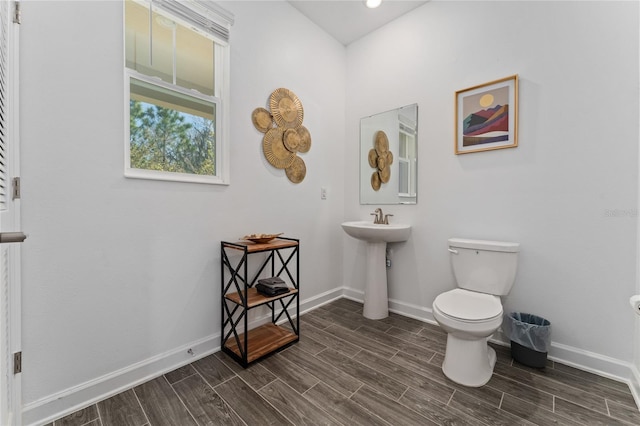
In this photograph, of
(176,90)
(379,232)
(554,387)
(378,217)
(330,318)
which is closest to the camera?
(554,387)

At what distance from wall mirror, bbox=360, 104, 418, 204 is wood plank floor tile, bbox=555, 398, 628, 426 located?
1.61 meters

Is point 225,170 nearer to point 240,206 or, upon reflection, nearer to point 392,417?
point 240,206

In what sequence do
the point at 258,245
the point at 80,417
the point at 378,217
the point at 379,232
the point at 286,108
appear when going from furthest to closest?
the point at 378,217
the point at 286,108
the point at 379,232
the point at 258,245
the point at 80,417

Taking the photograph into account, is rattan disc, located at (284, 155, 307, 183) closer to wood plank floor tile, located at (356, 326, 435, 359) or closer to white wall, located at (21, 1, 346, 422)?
white wall, located at (21, 1, 346, 422)

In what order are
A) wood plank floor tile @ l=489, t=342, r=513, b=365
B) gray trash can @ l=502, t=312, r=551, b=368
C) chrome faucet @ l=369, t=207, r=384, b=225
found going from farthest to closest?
chrome faucet @ l=369, t=207, r=384, b=225 < wood plank floor tile @ l=489, t=342, r=513, b=365 < gray trash can @ l=502, t=312, r=551, b=368

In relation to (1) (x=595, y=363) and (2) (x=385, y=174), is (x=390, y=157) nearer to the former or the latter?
(2) (x=385, y=174)

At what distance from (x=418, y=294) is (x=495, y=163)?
129 centimetres

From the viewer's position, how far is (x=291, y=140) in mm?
2467

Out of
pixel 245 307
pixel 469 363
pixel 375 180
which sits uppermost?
pixel 375 180

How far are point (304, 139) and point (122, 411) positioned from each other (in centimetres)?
227

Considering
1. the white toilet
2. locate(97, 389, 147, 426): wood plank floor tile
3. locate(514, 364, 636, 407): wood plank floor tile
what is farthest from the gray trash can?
locate(97, 389, 147, 426): wood plank floor tile

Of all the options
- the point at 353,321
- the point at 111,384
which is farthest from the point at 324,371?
the point at 111,384

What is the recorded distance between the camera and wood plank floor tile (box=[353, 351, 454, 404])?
154 centimetres

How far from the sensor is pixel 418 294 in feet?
8.27
